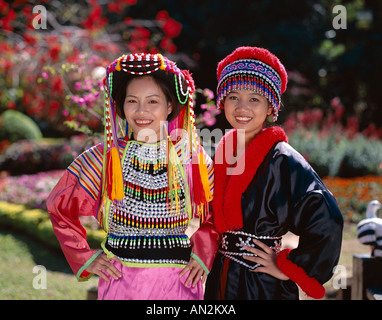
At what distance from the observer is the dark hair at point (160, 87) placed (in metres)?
2.16

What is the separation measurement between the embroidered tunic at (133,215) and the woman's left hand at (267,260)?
0.82 ft

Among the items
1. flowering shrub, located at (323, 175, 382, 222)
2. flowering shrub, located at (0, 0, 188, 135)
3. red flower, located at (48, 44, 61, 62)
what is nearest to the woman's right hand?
flowering shrub, located at (0, 0, 188, 135)

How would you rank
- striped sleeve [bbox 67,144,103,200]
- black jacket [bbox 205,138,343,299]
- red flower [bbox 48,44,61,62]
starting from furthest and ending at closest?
red flower [bbox 48,44,61,62], striped sleeve [bbox 67,144,103,200], black jacket [bbox 205,138,343,299]

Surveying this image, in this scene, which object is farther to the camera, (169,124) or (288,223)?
(169,124)

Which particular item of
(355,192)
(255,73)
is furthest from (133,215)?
(355,192)

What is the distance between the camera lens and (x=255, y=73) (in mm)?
2119

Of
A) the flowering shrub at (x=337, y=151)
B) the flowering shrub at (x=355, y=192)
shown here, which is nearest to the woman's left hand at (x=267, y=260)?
the flowering shrub at (x=355, y=192)

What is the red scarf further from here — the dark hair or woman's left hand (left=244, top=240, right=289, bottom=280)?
the dark hair

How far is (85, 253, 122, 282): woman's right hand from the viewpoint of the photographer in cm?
206

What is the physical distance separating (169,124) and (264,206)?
2.25 feet

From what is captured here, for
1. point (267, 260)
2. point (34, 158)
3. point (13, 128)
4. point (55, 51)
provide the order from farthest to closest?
1. point (13, 128)
2. point (34, 158)
3. point (55, 51)
4. point (267, 260)

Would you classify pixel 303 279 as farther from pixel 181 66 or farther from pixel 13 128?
pixel 13 128

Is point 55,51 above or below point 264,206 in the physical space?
above

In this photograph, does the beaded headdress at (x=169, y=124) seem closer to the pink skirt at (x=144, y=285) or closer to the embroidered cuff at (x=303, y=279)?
the pink skirt at (x=144, y=285)
